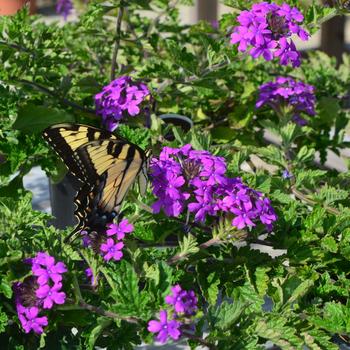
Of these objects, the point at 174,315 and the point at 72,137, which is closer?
the point at 174,315

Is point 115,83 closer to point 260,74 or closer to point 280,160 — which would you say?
point 280,160

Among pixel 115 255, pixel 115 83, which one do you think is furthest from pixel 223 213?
pixel 115 83

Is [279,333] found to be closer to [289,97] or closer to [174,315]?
[174,315]

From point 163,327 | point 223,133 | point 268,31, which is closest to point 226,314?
point 163,327

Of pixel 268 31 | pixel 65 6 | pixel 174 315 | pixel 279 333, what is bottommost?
pixel 279 333

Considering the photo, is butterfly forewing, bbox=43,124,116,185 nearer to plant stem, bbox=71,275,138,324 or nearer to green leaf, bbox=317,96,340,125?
plant stem, bbox=71,275,138,324

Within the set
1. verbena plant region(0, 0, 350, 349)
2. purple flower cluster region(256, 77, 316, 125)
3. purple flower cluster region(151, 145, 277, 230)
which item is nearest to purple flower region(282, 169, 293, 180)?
verbena plant region(0, 0, 350, 349)
